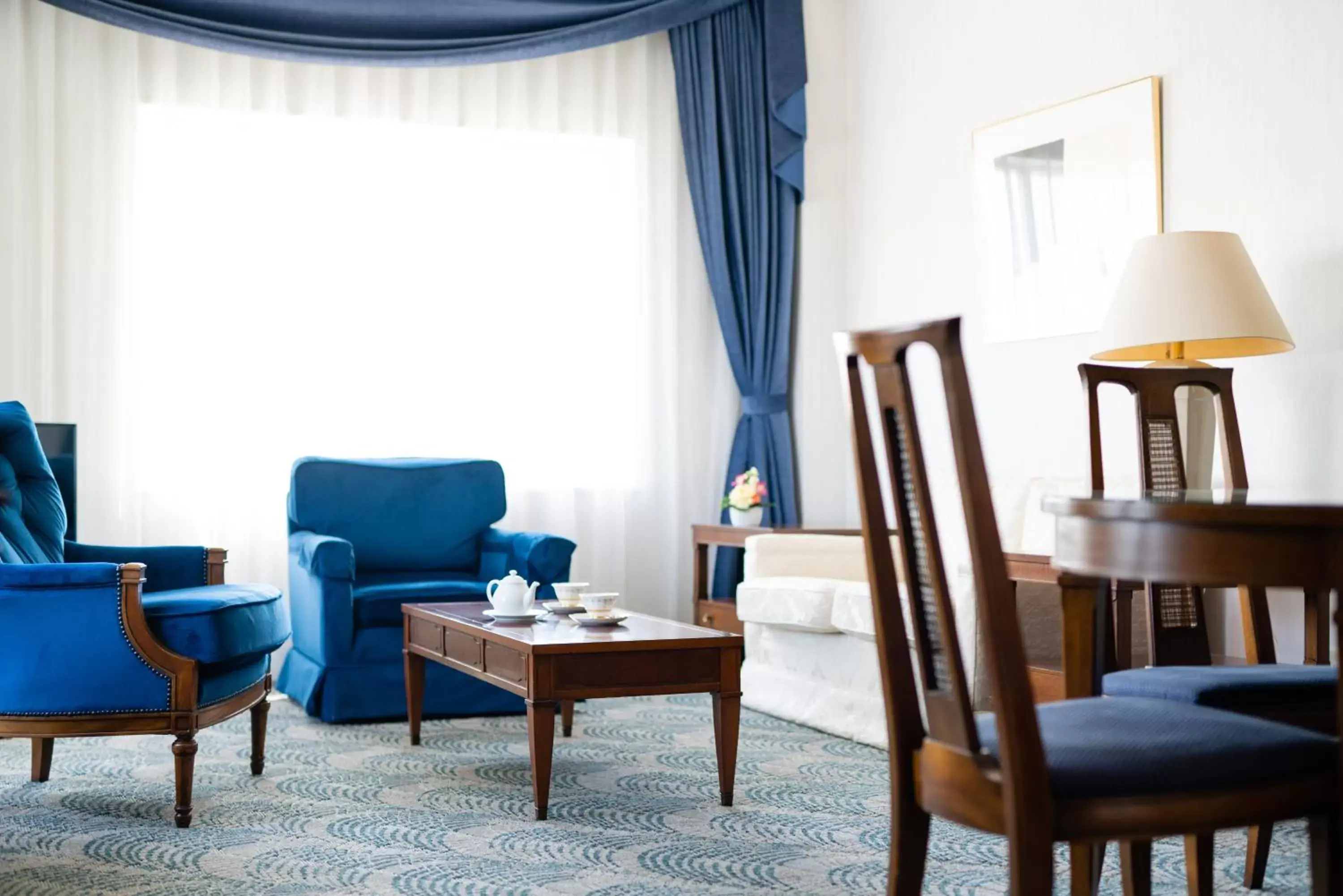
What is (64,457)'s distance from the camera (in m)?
4.11

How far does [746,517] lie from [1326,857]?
3.98 metres

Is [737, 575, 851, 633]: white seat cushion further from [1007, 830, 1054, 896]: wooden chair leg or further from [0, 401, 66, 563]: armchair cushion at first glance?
[1007, 830, 1054, 896]: wooden chair leg

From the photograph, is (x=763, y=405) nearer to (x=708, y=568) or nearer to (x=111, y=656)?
(x=708, y=568)

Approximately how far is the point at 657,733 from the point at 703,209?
102 inches

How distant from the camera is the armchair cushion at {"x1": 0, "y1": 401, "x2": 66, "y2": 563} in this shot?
3.54 meters

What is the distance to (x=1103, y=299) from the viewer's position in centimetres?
458

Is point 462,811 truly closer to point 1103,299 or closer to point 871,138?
point 1103,299

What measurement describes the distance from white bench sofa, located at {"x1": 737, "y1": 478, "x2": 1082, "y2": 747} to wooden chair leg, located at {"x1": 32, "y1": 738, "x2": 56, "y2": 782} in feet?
7.24

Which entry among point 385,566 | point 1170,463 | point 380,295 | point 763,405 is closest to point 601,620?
point 1170,463

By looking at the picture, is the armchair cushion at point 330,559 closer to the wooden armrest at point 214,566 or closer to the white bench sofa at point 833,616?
the wooden armrest at point 214,566

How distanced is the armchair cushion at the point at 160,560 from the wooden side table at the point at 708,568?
2067mm

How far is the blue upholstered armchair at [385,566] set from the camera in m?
4.46

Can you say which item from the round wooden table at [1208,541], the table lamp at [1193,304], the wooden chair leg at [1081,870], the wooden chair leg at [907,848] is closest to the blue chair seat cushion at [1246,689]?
the wooden chair leg at [1081,870]

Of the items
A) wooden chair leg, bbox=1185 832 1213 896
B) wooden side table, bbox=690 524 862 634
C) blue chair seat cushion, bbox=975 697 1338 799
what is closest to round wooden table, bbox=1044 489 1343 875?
blue chair seat cushion, bbox=975 697 1338 799
